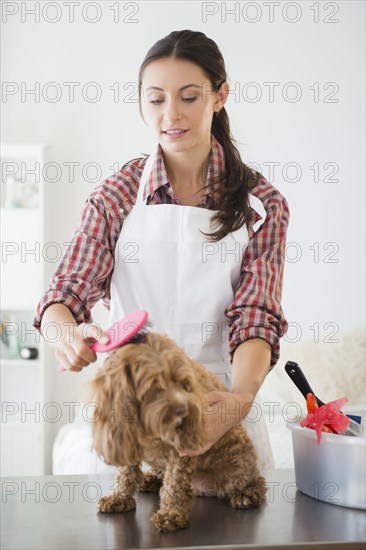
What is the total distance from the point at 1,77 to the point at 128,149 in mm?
961

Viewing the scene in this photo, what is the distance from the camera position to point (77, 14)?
4.76 meters

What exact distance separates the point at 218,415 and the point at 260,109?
3.80 m

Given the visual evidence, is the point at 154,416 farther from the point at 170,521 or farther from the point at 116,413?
the point at 170,521

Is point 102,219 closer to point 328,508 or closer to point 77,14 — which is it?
point 328,508

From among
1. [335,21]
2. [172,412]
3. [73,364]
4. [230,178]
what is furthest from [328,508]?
[335,21]

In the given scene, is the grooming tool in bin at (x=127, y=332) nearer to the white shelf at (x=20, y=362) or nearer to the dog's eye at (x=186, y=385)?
the dog's eye at (x=186, y=385)

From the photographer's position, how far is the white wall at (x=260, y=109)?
4754mm

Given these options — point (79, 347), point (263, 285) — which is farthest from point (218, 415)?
point (263, 285)

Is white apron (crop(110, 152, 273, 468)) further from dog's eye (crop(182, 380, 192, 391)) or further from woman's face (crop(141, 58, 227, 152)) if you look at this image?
dog's eye (crop(182, 380, 192, 391))

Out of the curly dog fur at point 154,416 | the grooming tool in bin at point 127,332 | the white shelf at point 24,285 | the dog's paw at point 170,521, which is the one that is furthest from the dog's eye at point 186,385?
the white shelf at point 24,285

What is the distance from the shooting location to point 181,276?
175 centimetres

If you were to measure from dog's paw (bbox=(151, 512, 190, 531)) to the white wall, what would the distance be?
3603 millimetres

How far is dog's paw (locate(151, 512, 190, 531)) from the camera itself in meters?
1.19

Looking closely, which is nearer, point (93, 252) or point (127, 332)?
point (127, 332)
